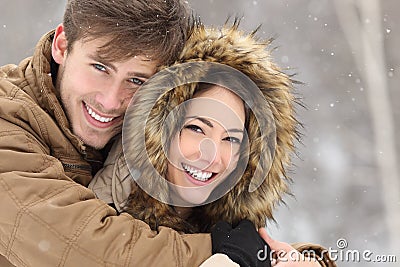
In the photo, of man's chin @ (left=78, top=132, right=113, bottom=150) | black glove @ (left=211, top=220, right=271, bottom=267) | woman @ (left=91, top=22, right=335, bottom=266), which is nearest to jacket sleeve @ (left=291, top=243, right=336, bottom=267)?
woman @ (left=91, top=22, right=335, bottom=266)

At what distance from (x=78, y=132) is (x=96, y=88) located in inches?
6.3

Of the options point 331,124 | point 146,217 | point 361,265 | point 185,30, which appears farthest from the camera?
point 331,124

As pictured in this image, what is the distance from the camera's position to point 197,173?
2.25 meters

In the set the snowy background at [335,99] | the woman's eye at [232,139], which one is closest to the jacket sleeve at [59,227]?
the woman's eye at [232,139]

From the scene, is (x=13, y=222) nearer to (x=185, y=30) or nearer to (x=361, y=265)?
(x=185, y=30)

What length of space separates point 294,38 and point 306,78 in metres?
0.49

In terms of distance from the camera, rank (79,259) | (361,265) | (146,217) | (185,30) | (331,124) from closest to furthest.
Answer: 1. (79,259)
2. (146,217)
3. (185,30)
4. (361,265)
5. (331,124)

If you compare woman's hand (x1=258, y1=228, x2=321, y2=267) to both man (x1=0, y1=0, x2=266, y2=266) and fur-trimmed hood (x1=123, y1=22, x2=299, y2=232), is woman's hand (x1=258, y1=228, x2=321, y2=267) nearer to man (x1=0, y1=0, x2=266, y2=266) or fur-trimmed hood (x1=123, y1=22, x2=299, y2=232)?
fur-trimmed hood (x1=123, y1=22, x2=299, y2=232)

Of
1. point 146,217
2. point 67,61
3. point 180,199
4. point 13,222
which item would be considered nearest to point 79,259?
point 13,222

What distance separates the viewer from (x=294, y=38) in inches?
319

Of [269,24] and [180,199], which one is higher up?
[269,24]

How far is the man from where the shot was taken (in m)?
1.89

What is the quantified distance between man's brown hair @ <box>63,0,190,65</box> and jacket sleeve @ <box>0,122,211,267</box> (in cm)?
45

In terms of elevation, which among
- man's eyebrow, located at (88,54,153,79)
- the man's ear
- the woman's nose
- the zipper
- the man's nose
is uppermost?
the man's ear
